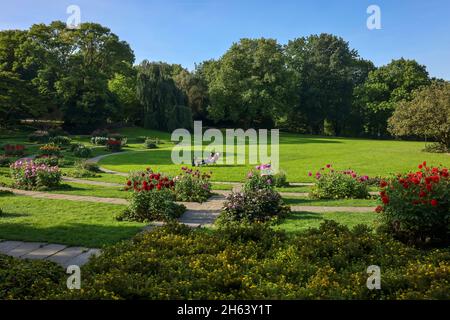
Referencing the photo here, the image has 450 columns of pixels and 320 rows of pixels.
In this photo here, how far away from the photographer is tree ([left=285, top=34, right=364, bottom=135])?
58656 mm

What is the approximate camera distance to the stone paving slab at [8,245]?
23.3 feet

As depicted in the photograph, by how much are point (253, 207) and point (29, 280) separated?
5.66 meters

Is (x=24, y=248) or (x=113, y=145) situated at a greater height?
(x=113, y=145)

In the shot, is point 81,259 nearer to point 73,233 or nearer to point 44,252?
point 44,252

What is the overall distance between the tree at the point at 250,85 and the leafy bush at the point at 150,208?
136 feet

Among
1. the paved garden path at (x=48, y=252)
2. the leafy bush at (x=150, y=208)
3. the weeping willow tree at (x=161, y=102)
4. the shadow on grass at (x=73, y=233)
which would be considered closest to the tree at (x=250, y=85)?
the weeping willow tree at (x=161, y=102)

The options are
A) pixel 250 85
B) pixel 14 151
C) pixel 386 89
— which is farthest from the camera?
pixel 386 89

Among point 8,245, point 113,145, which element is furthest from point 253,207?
point 113,145

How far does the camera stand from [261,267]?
561 centimetres

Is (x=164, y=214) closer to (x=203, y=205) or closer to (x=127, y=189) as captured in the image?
(x=203, y=205)

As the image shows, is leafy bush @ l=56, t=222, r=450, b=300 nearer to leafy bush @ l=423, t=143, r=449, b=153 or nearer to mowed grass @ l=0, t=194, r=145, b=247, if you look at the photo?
mowed grass @ l=0, t=194, r=145, b=247

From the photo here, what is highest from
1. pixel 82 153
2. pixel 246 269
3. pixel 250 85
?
pixel 250 85

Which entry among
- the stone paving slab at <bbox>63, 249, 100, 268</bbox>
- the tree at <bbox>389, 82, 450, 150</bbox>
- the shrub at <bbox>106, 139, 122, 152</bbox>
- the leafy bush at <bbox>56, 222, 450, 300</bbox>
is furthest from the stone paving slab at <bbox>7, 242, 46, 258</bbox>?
the tree at <bbox>389, 82, 450, 150</bbox>
